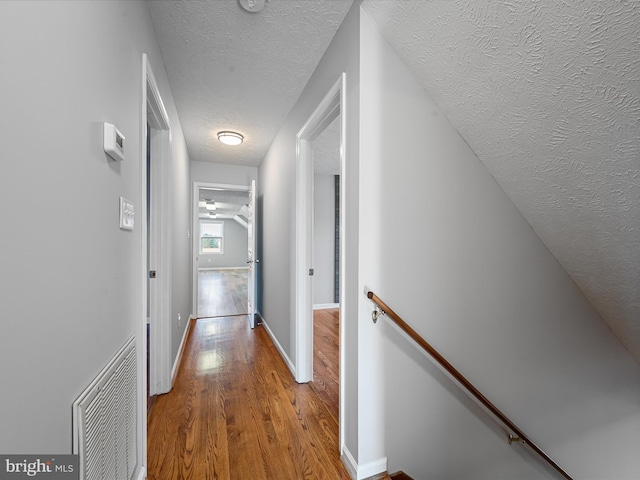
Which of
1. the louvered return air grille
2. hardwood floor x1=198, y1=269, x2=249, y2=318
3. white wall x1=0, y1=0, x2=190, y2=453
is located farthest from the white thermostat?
hardwood floor x1=198, y1=269, x2=249, y2=318

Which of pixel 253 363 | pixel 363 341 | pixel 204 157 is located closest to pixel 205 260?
pixel 204 157

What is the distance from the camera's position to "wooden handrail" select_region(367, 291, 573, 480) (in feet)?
4.42

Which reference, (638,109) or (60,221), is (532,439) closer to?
(638,109)

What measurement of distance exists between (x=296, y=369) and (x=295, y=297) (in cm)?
62

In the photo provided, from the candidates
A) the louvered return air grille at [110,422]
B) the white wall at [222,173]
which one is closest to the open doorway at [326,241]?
the white wall at [222,173]

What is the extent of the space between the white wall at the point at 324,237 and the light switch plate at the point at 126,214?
3.83 metres

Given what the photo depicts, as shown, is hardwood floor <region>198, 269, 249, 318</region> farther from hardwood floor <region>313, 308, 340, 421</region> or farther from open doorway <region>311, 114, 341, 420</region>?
hardwood floor <region>313, 308, 340, 421</region>

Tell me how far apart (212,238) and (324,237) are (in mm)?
8681

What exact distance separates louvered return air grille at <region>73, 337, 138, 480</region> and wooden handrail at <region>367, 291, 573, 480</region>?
108 centimetres

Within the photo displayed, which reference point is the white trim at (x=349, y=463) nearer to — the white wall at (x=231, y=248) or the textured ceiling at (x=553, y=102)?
the textured ceiling at (x=553, y=102)

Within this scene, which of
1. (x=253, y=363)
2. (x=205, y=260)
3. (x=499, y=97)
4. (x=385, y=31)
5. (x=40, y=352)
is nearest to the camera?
(x=40, y=352)

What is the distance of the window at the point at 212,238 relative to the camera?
1202 centimetres

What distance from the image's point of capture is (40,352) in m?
0.59

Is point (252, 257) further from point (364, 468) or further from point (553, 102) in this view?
point (553, 102)
